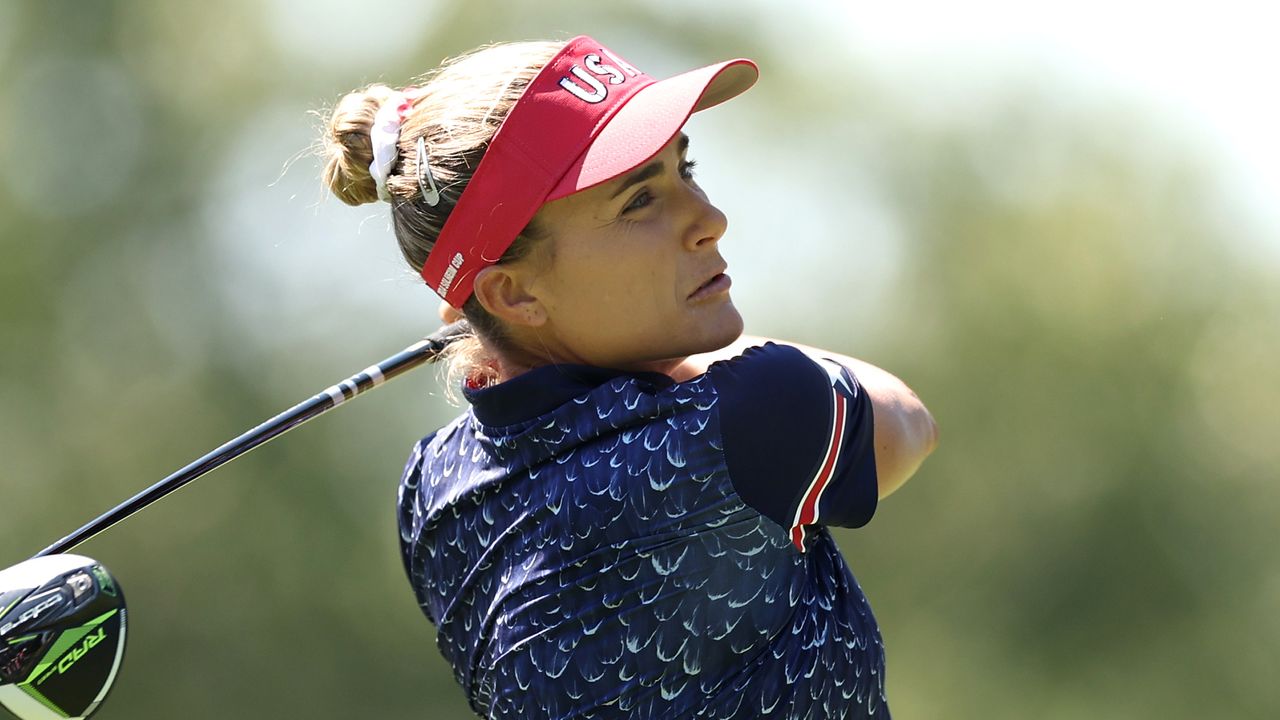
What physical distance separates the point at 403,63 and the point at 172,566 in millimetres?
2381

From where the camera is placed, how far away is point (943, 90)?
675 centimetres

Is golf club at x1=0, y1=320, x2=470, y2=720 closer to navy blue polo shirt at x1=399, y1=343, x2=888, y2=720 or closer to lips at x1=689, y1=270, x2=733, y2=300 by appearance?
navy blue polo shirt at x1=399, y1=343, x2=888, y2=720

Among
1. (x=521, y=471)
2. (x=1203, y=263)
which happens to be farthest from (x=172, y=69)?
(x=521, y=471)

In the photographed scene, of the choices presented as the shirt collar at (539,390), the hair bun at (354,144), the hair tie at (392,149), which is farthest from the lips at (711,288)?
the hair bun at (354,144)

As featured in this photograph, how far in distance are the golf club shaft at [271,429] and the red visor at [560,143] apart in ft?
1.38

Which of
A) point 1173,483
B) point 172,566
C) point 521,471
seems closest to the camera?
point 521,471

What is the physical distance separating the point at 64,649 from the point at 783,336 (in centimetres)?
461

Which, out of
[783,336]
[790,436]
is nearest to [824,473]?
[790,436]

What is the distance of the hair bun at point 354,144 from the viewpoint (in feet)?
6.53

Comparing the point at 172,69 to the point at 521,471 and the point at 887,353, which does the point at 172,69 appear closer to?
the point at 887,353

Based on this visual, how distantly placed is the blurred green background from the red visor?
13.3ft

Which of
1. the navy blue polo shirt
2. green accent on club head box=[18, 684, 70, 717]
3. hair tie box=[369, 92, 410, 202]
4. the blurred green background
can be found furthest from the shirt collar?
the blurred green background

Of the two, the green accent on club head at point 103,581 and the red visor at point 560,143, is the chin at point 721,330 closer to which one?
the red visor at point 560,143

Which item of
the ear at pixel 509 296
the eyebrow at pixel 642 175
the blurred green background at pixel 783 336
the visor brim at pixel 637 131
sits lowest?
the blurred green background at pixel 783 336
